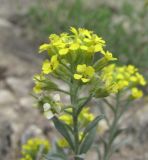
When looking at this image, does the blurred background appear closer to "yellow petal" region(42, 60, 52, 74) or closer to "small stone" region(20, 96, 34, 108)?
"small stone" region(20, 96, 34, 108)

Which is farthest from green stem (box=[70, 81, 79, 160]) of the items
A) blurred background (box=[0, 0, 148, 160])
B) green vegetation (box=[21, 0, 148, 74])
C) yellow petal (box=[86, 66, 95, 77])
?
green vegetation (box=[21, 0, 148, 74])

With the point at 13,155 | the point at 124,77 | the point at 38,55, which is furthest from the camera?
the point at 38,55

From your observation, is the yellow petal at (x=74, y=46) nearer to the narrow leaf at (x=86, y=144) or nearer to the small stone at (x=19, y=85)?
the narrow leaf at (x=86, y=144)

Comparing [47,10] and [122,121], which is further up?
[47,10]

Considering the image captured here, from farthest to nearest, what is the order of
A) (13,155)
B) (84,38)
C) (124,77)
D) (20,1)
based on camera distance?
(20,1) < (13,155) < (124,77) < (84,38)

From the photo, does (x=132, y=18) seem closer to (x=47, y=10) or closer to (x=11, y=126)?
(x=47, y=10)

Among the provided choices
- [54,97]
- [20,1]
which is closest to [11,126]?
[54,97]

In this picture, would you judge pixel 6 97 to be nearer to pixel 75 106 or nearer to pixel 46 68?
pixel 75 106
